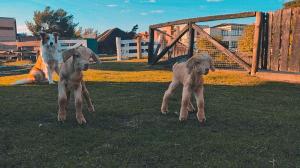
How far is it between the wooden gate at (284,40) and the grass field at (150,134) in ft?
8.01

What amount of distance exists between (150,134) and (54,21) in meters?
66.9

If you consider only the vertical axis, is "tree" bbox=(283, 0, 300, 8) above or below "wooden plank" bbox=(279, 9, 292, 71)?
above

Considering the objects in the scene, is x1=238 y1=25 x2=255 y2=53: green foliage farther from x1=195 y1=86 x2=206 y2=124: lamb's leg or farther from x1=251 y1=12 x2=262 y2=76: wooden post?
x1=195 y1=86 x2=206 y2=124: lamb's leg

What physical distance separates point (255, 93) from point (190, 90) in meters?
3.13

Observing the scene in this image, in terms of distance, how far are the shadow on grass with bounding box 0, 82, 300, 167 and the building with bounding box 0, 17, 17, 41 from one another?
55.8 meters

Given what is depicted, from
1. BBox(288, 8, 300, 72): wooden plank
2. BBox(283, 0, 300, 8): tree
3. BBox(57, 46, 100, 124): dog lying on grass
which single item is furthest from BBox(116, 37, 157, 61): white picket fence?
BBox(57, 46, 100, 124): dog lying on grass

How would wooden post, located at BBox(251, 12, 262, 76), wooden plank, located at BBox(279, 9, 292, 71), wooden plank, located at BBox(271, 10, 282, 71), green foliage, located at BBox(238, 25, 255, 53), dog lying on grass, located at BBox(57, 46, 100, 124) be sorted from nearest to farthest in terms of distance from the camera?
dog lying on grass, located at BBox(57, 46, 100, 124), wooden plank, located at BBox(279, 9, 292, 71), wooden plank, located at BBox(271, 10, 282, 71), wooden post, located at BBox(251, 12, 262, 76), green foliage, located at BBox(238, 25, 255, 53)

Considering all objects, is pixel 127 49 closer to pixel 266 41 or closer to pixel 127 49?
pixel 127 49

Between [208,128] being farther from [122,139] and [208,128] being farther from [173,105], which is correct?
[173,105]

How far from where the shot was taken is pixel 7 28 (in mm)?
57031

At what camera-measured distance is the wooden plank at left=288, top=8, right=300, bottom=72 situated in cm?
906

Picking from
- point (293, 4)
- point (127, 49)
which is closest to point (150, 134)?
point (127, 49)

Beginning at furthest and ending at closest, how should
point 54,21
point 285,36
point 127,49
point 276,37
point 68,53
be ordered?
1. point 54,21
2. point 127,49
3. point 276,37
4. point 285,36
5. point 68,53

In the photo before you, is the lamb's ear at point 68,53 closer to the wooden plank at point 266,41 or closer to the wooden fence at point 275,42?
the wooden fence at point 275,42
